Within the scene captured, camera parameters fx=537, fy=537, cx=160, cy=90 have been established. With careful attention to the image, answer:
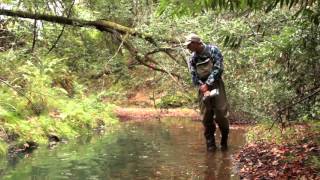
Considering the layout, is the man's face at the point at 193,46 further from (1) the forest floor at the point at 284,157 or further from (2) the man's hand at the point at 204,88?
(1) the forest floor at the point at 284,157

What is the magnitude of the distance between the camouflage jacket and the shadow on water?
39.7 inches

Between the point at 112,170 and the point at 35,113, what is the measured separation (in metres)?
5.86

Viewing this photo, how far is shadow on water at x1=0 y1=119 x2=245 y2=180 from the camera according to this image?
5.79 metres

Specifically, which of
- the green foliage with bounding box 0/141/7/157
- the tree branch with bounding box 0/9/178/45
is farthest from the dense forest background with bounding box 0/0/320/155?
the green foliage with bounding box 0/141/7/157

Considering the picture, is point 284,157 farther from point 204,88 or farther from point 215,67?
point 215,67

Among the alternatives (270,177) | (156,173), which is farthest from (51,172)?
(270,177)

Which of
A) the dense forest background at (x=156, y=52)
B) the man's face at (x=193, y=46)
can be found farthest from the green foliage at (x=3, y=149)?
the man's face at (x=193, y=46)

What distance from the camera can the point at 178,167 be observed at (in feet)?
20.1

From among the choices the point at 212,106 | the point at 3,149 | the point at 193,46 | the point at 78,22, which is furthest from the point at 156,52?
the point at 3,149

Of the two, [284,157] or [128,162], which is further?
[128,162]

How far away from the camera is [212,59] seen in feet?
24.6

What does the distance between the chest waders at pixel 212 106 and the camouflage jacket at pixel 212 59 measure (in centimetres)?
4

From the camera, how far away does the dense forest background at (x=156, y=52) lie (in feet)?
18.3

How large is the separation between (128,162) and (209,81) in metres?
1.64
